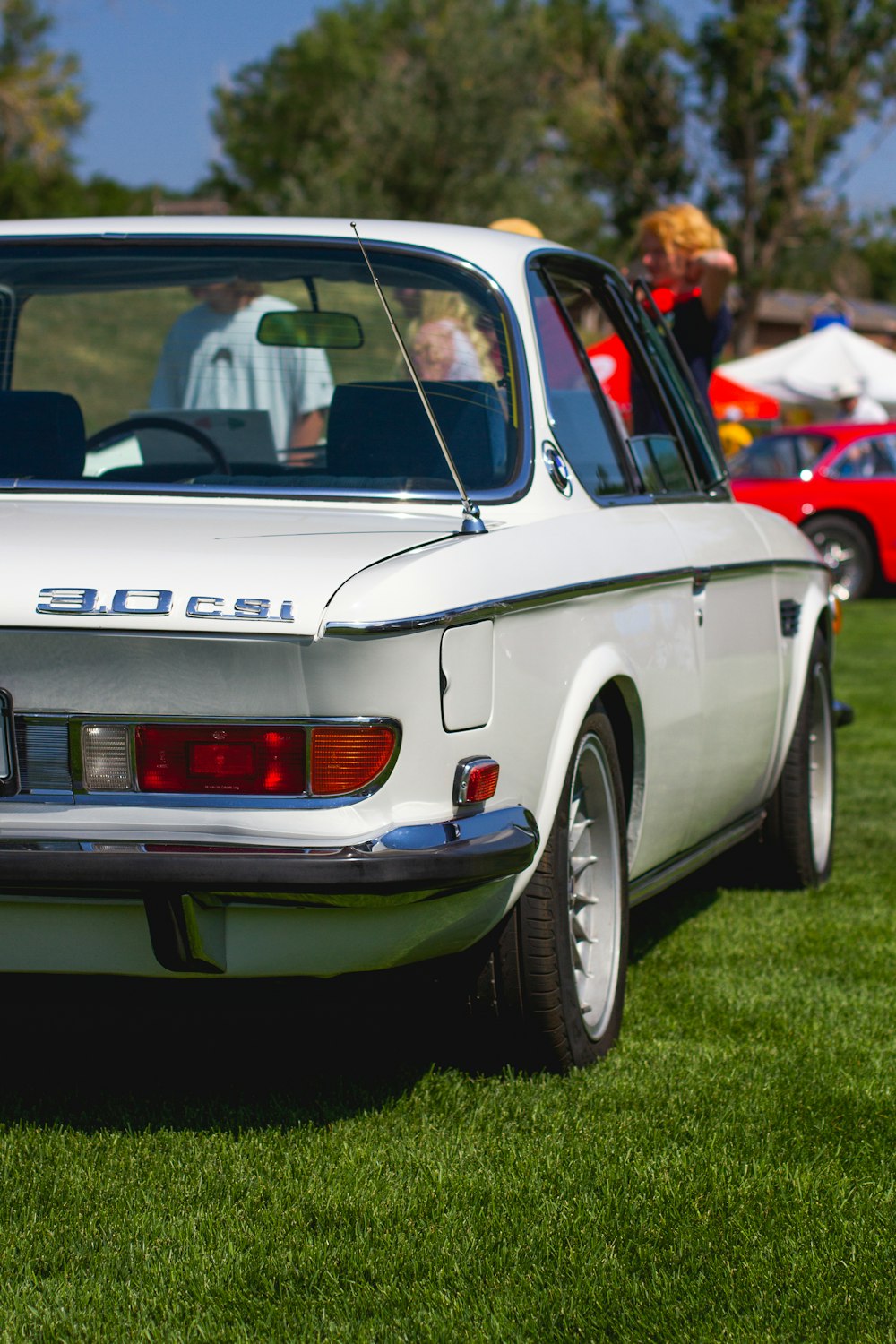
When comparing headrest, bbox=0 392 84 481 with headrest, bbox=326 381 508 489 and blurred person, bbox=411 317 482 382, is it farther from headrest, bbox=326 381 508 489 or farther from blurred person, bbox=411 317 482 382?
blurred person, bbox=411 317 482 382

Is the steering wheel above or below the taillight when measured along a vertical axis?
above

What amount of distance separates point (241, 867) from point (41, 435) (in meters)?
1.43

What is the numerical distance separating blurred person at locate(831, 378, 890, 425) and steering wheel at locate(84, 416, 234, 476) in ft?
56.5

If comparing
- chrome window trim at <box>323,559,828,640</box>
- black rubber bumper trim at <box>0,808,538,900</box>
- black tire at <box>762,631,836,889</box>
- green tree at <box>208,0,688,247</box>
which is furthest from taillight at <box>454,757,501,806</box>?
green tree at <box>208,0,688,247</box>

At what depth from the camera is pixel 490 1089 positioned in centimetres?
334

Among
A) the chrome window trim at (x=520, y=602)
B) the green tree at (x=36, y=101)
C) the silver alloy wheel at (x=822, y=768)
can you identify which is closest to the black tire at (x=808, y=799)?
the silver alloy wheel at (x=822, y=768)

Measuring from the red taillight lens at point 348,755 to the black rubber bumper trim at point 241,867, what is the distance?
0.33 ft

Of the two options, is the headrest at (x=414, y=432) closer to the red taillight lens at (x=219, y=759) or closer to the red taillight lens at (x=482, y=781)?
the red taillight lens at (x=482, y=781)

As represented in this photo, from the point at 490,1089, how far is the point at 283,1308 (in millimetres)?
951

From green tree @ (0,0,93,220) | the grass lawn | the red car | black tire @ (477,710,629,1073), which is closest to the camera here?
the grass lawn

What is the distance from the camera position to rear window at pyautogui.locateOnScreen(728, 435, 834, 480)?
17938 millimetres

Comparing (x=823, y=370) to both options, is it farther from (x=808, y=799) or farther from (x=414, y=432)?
(x=414, y=432)

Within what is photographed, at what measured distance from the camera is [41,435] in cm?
371

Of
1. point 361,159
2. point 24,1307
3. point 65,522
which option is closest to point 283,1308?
point 24,1307
